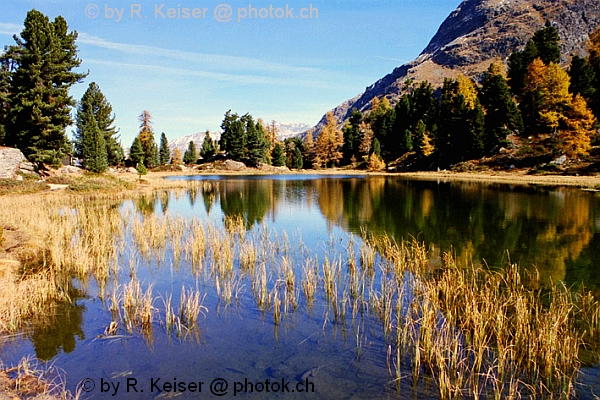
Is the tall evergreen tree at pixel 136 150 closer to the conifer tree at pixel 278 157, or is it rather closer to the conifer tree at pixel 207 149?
the conifer tree at pixel 207 149

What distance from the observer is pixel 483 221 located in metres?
26.4

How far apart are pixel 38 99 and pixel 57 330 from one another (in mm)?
40012

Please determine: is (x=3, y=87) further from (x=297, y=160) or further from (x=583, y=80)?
(x=583, y=80)

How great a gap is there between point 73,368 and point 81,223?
1711cm

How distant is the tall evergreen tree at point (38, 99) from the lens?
136 ft

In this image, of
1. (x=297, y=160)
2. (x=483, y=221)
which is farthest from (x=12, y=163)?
(x=297, y=160)

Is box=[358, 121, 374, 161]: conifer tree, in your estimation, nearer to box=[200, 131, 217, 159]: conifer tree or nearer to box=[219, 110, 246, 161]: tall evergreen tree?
box=[219, 110, 246, 161]: tall evergreen tree

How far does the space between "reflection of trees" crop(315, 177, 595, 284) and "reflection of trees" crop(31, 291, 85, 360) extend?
47.5 ft

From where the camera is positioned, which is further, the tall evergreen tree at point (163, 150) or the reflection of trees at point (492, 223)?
the tall evergreen tree at point (163, 150)

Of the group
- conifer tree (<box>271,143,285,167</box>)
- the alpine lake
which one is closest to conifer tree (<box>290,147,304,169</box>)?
conifer tree (<box>271,143,285,167</box>)

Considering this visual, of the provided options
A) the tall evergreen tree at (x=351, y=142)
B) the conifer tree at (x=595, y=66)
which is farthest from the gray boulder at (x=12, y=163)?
the tall evergreen tree at (x=351, y=142)

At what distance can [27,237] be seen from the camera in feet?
58.8

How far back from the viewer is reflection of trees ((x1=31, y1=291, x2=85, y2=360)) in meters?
8.93

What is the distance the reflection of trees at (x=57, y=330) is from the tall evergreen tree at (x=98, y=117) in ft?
251
